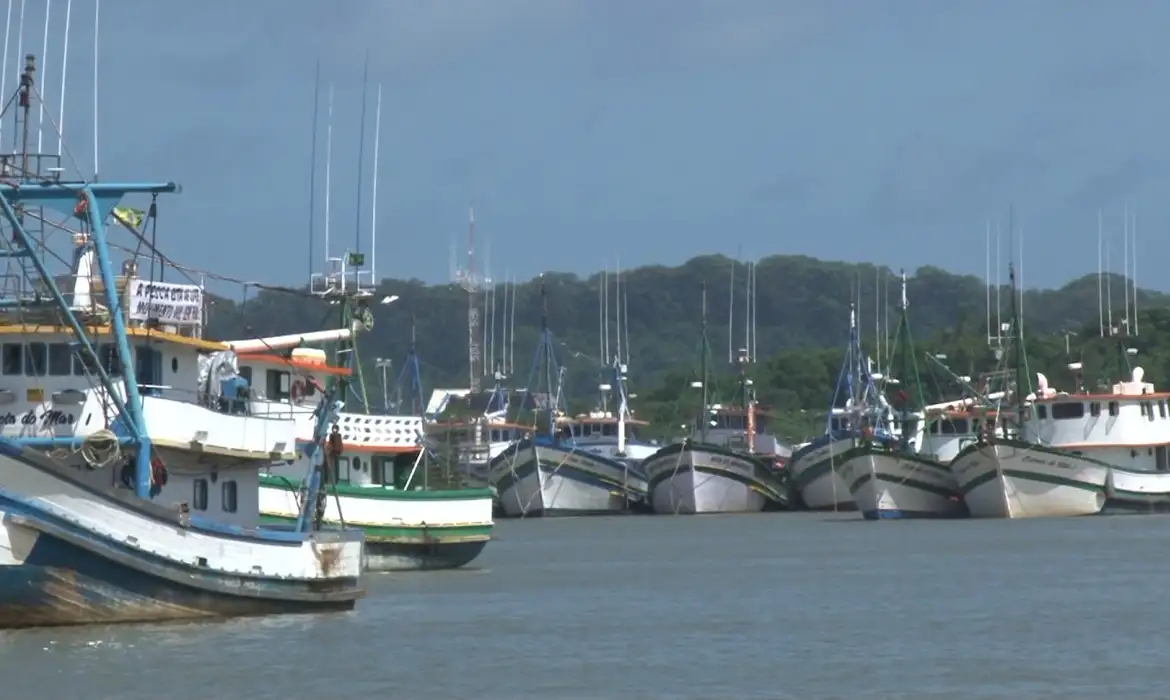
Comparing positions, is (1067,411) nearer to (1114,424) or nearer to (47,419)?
(1114,424)

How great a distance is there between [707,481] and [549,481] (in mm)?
6338

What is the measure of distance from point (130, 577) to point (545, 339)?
7030 cm

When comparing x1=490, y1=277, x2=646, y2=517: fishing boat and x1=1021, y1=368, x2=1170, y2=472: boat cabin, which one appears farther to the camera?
x1=490, y1=277, x2=646, y2=517: fishing boat

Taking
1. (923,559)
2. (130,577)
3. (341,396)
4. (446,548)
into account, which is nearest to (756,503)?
(923,559)

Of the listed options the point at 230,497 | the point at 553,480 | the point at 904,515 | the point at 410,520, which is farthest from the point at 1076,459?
the point at 230,497

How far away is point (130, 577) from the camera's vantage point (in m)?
31.6

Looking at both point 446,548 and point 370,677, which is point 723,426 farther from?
point 370,677

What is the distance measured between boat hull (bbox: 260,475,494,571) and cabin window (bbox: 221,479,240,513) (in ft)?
19.3

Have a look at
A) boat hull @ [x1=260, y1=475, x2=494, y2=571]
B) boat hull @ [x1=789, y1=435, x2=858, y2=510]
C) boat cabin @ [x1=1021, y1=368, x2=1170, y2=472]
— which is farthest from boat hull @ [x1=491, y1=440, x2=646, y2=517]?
boat hull @ [x1=260, y1=475, x2=494, y2=571]

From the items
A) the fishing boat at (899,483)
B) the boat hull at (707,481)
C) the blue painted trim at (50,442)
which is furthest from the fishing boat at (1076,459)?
the blue painted trim at (50,442)

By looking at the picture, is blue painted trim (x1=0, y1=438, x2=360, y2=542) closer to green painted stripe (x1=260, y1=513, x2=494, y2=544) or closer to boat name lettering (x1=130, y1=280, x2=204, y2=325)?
boat name lettering (x1=130, y1=280, x2=204, y2=325)

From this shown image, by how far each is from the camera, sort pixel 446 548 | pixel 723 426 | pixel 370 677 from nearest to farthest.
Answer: pixel 370 677 → pixel 446 548 → pixel 723 426

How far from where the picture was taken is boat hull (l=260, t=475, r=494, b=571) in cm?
4247

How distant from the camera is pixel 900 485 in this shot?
77312 mm
